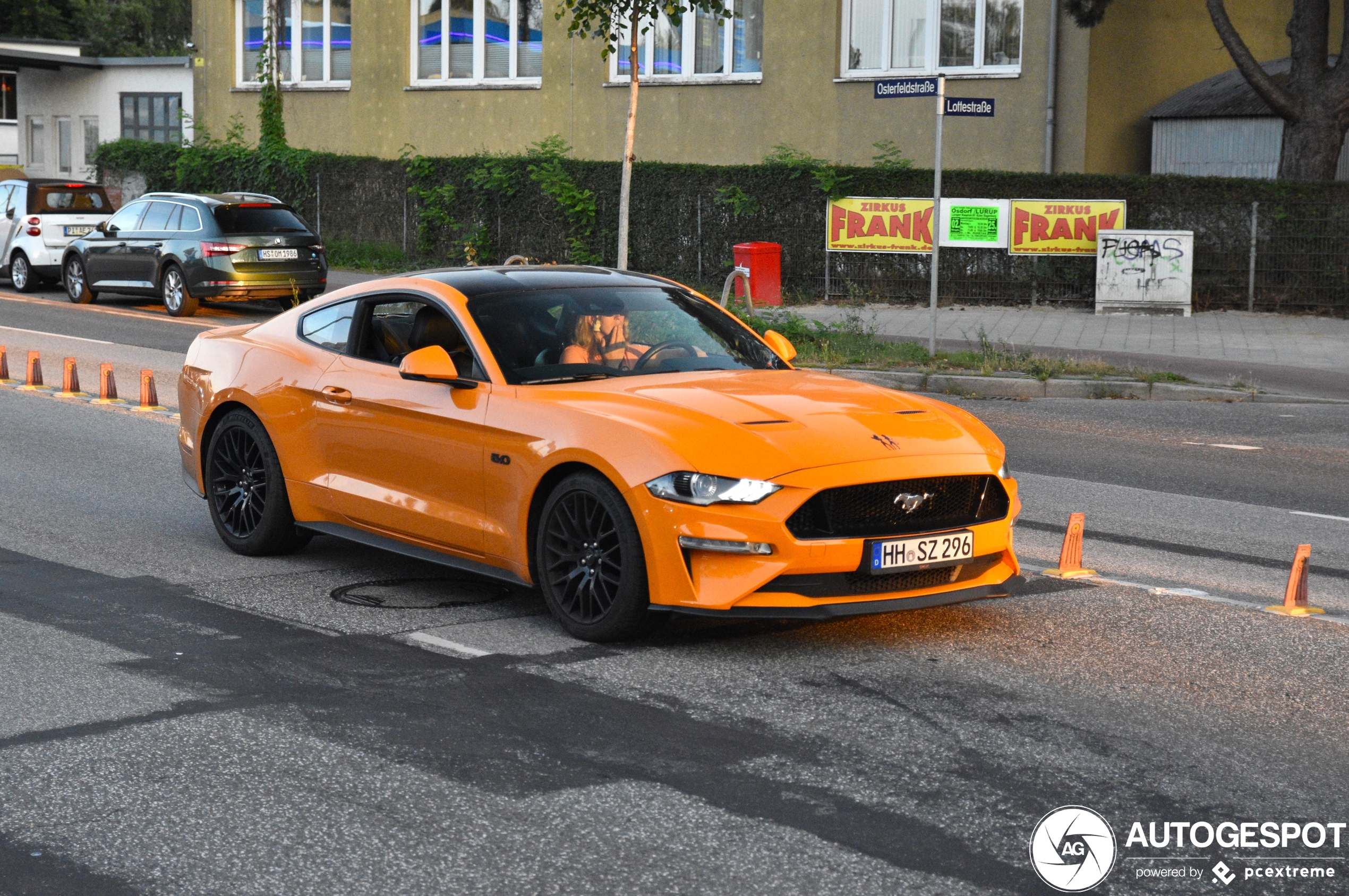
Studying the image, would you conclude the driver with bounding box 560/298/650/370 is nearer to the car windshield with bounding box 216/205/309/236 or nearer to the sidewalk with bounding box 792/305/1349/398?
the sidewalk with bounding box 792/305/1349/398

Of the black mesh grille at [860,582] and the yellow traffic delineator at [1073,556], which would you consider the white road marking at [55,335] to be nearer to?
the yellow traffic delineator at [1073,556]

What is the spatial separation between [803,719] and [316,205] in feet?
97.2

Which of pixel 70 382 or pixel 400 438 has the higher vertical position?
pixel 400 438

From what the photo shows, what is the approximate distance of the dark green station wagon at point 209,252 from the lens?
2273cm

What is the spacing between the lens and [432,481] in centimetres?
688

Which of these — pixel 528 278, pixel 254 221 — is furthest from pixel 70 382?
pixel 254 221

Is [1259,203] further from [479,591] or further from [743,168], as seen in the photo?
[479,591]

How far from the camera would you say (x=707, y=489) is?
5898 millimetres

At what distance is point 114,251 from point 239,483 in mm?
17839

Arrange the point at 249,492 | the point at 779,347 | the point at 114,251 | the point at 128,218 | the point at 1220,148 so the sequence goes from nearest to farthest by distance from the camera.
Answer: the point at 779,347, the point at 249,492, the point at 128,218, the point at 114,251, the point at 1220,148

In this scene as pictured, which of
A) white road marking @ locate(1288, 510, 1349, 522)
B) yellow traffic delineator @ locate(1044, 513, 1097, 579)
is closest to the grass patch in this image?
white road marking @ locate(1288, 510, 1349, 522)

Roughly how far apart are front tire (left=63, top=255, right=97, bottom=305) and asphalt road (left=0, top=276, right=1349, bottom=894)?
17813mm

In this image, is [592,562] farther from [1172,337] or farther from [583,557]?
[1172,337]

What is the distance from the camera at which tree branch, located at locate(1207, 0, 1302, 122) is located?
2388 cm
